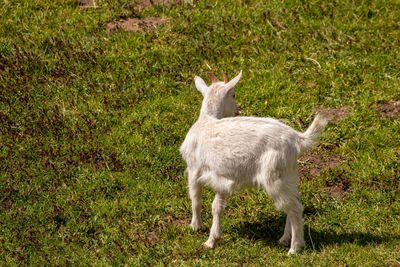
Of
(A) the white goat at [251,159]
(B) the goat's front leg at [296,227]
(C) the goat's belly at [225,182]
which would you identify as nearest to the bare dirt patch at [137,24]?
(A) the white goat at [251,159]

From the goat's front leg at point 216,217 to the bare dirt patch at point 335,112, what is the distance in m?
A: 2.95

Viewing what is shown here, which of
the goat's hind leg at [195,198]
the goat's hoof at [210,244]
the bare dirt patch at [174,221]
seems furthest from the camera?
the bare dirt patch at [174,221]

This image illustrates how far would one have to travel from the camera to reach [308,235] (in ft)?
23.4

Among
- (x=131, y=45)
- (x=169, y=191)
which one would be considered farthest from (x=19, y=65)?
(x=169, y=191)

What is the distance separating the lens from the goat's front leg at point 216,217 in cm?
695

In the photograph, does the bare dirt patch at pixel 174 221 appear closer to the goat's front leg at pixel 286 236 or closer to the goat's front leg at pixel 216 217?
the goat's front leg at pixel 216 217

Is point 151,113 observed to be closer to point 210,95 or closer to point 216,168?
point 210,95

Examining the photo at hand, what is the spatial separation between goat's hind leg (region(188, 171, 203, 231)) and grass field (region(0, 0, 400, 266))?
5.9 inches

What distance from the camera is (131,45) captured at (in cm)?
1064

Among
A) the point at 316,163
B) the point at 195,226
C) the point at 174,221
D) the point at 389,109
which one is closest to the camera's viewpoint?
the point at 195,226

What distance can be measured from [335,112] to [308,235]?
9.05ft

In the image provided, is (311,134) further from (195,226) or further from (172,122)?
(172,122)

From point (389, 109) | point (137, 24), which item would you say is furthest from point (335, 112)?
point (137, 24)

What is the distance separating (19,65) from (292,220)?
5.69 metres
